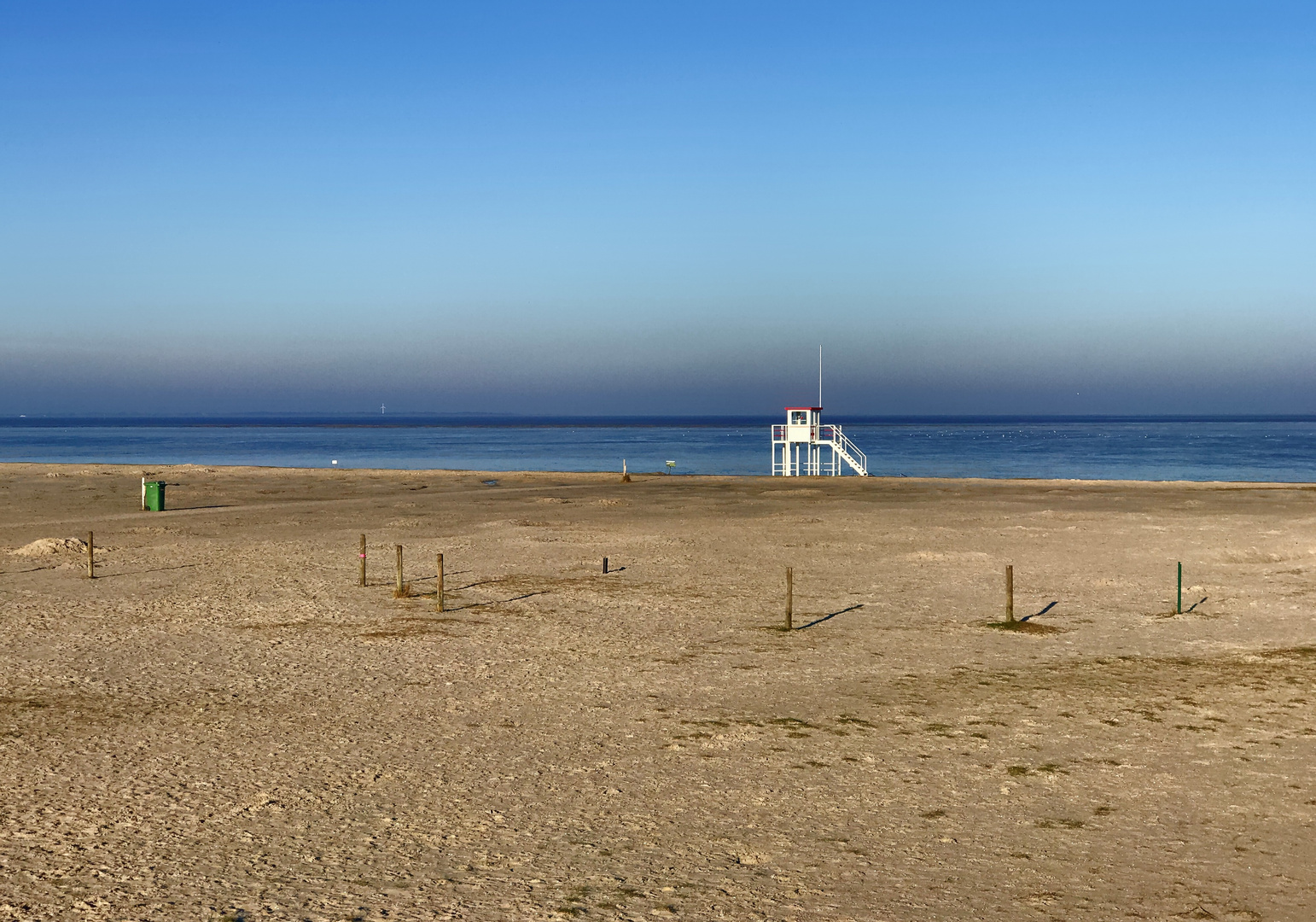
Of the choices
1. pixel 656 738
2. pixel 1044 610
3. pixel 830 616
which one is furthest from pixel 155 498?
pixel 656 738

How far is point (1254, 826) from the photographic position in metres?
10.3

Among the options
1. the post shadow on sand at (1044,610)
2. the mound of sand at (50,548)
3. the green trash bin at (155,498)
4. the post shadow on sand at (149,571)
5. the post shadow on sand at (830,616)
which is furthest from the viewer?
the green trash bin at (155,498)

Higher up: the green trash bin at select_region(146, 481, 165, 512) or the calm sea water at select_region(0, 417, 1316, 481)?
the green trash bin at select_region(146, 481, 165, 512)

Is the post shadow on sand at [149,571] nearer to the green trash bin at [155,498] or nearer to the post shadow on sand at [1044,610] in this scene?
the green trash bin at [155,498]

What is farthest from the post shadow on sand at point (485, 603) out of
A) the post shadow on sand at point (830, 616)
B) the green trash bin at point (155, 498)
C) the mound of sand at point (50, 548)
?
the green trash bin at point (155, 498)

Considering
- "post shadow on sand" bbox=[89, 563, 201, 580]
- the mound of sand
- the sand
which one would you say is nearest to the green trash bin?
the mound of sand

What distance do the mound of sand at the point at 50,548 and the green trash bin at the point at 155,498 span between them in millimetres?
12734

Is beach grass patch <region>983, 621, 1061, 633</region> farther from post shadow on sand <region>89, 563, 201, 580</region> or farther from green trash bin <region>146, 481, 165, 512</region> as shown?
green trash bin <region>146, 481, 165, 512</region>

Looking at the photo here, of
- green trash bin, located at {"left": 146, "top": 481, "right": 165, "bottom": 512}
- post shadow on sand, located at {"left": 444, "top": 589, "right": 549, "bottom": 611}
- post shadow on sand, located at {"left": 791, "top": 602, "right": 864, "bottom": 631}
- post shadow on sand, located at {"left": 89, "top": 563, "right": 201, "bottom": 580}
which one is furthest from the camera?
green trash bin, located at {"left": 146, "top": 481, "right": 165, "bottom": 512}

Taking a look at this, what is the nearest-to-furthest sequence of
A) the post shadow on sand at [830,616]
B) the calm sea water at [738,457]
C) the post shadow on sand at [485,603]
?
the post shadow on sand at [830,616] < the post shadow on sand at [485,603] < the calm sea water at [738,457]

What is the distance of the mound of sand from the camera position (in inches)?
1137

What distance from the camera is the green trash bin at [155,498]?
42.9 metres

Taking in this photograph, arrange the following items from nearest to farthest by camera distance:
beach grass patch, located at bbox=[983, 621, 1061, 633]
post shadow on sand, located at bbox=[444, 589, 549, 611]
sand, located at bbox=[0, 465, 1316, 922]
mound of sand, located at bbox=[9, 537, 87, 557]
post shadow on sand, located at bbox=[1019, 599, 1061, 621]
→ sand, located at bbox=[0, 465, 1316, 922] → beach grass patch, located at bbox=[983, 621, 1061, 633] → post shadow on sand, located at bbox=[1019, 599, 1061, 621] → post shadow on sand, located at bbox=[444, 589, 549, 611] → mound of sand, located at bbox=[9, 537, 87, 557]

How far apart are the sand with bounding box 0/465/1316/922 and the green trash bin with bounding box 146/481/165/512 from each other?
45.7ft
